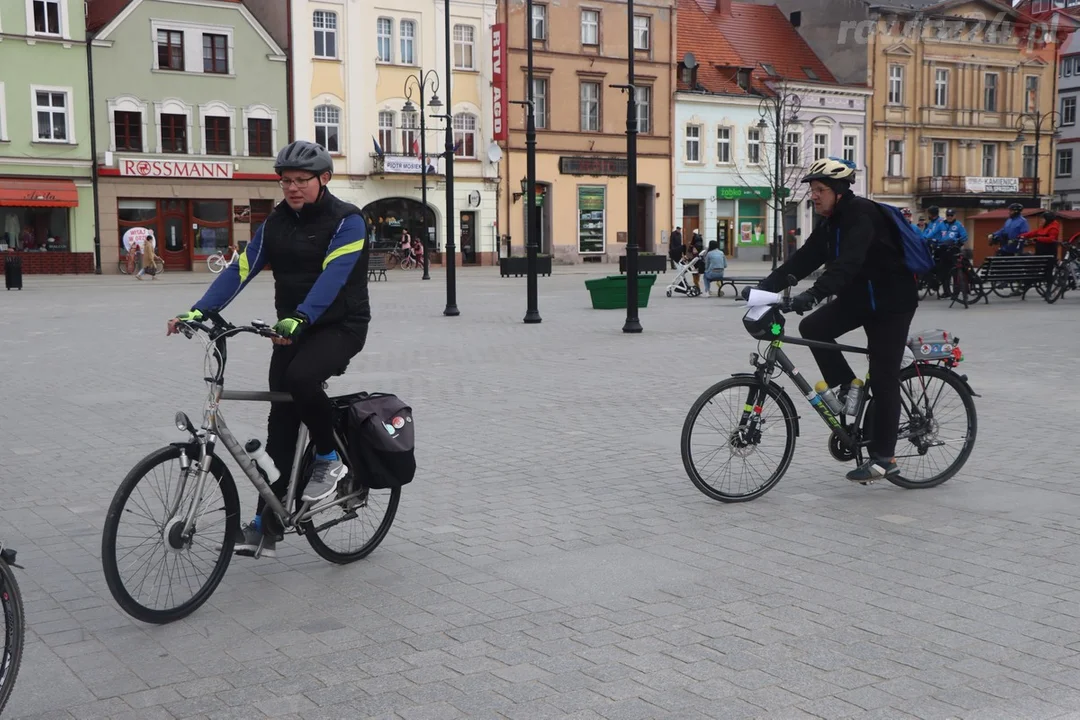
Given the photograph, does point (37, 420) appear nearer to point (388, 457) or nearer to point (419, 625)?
point (388, 457)

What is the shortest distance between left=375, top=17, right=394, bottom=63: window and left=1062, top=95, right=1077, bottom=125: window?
1797 inches

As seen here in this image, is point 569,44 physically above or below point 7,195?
above

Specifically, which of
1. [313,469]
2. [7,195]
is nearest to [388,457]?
[313,469]

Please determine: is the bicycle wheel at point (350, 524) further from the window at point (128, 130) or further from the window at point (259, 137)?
the window at point (259, 137)

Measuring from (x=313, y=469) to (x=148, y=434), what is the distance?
166 inches

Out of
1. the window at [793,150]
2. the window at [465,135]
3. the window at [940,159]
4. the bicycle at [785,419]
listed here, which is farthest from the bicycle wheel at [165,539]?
the window at [940,159]

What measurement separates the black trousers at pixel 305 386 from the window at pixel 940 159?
6214cm

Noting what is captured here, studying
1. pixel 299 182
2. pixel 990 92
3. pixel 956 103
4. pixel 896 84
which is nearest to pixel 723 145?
pixel 896 84

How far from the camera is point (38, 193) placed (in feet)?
135

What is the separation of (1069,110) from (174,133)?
55514 mm

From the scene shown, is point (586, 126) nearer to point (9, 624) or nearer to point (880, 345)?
point (880, 345)

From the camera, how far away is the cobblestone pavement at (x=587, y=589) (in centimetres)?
400

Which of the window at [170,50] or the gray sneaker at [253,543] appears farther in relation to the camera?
the window at [170,50]

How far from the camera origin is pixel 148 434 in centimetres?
910
